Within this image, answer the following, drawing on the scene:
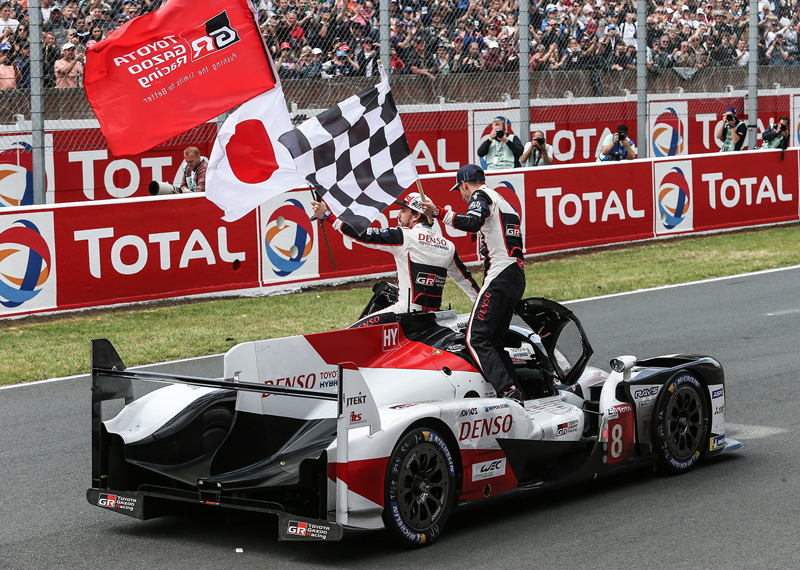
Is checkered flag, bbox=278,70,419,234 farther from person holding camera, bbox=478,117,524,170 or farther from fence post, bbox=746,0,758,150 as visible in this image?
fence post, bbox=746,0,758,150

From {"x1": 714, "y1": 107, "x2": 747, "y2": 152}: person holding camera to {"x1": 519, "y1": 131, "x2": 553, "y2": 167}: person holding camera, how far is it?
473 centimetres

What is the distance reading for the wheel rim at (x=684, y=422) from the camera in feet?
21.8

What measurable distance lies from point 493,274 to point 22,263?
6.94 metres

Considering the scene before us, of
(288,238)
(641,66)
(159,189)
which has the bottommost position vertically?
(288,238)

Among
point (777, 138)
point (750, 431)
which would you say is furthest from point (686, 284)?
point (750, 431)

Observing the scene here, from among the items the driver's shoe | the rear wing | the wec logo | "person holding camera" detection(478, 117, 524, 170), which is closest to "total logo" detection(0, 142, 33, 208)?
"person holding camera" detection(478, 117, 524, 170)

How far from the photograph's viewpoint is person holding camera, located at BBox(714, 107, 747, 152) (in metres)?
20.1

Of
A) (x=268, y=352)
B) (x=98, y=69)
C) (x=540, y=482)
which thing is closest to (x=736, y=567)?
(x=540, y=482)

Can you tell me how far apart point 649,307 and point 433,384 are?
24.1ft

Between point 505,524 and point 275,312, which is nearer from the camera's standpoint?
point 505,524

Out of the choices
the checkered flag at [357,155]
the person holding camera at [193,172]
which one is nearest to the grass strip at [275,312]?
the person holding camera at [193,172]

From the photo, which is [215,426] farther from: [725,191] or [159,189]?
[725,191]

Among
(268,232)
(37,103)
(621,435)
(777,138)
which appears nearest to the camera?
(621,435)

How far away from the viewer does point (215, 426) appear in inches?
227
